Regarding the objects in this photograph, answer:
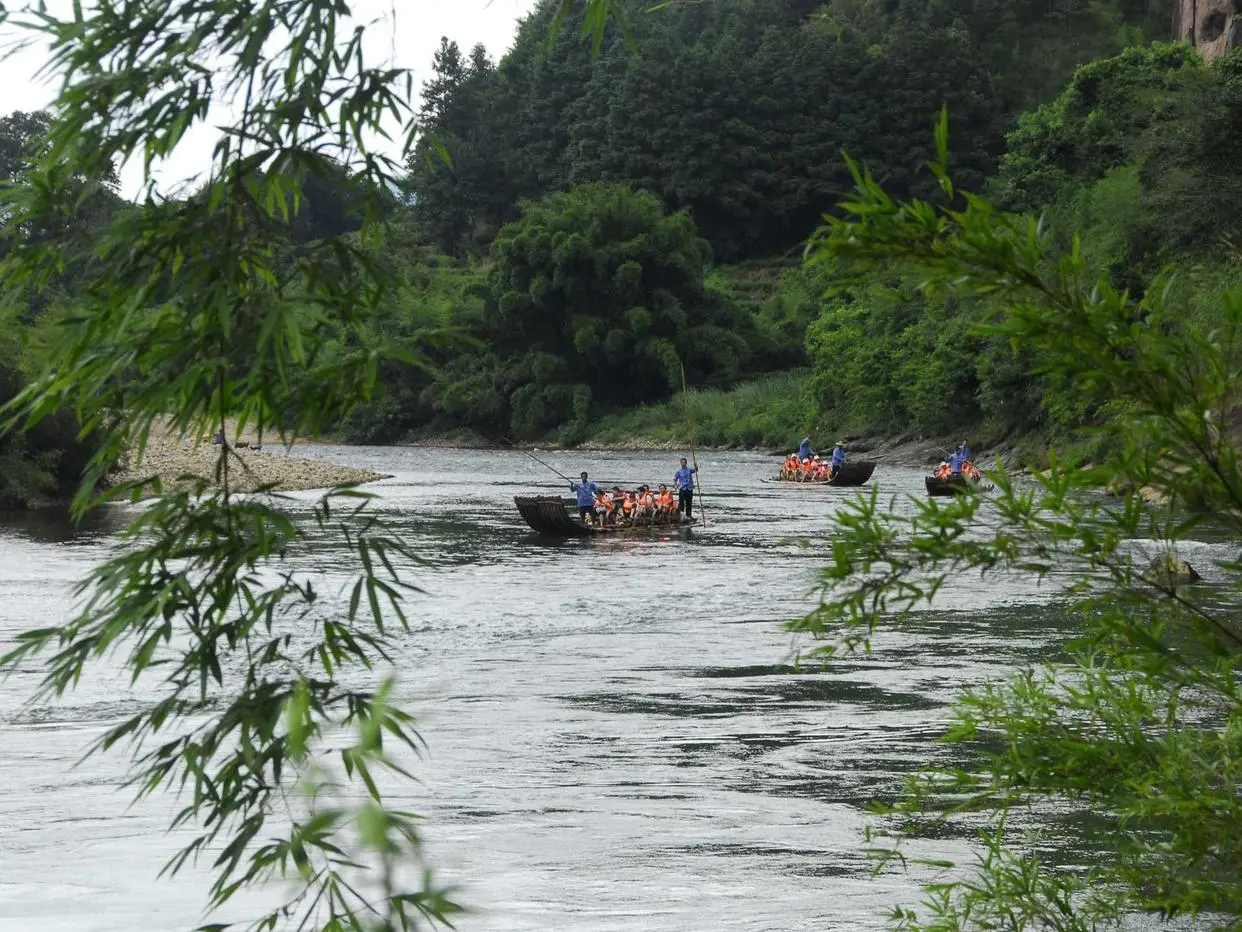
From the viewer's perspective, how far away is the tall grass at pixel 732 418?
69.2m

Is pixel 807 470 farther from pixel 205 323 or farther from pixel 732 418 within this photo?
pixel 205 323

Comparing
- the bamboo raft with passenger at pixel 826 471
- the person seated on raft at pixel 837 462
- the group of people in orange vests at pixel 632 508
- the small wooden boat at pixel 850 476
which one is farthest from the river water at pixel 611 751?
the person seated on raft at pixel 837 462

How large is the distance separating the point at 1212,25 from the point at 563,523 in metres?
40.8

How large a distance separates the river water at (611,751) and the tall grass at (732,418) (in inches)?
1681

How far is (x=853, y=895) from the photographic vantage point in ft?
31.9

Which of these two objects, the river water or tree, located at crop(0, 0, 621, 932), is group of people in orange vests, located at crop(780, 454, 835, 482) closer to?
the river water

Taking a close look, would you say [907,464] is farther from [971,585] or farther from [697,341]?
[971,585]

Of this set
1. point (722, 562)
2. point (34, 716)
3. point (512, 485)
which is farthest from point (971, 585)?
point (512, 485)

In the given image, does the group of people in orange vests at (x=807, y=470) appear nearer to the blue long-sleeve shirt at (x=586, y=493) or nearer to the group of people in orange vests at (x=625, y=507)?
the group of people in orange vests at (x=625, y=507)

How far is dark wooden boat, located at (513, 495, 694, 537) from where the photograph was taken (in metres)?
31.3

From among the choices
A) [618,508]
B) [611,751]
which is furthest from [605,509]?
[611,751]

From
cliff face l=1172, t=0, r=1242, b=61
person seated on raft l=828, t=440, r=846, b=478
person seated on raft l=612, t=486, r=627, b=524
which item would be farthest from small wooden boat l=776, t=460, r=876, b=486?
cliff face l=1172, t=0, r=1242, b=61

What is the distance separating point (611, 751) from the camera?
13.3 metres

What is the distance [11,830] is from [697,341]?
66940 mm
